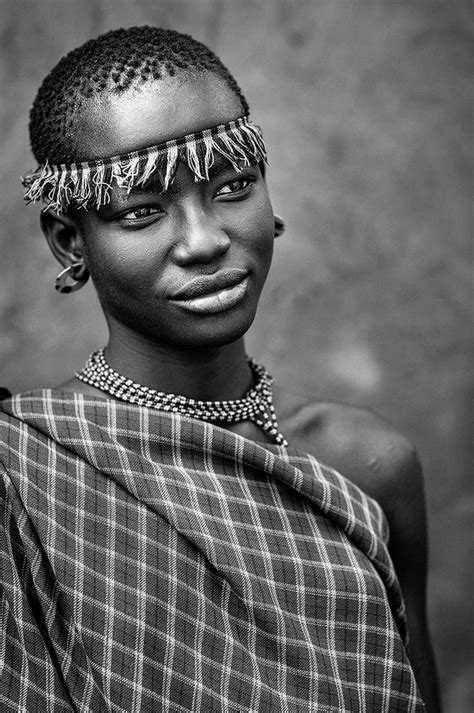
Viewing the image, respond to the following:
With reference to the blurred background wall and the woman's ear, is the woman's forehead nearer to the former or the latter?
the woman's ear

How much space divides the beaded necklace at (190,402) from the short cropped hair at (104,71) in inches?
19.3

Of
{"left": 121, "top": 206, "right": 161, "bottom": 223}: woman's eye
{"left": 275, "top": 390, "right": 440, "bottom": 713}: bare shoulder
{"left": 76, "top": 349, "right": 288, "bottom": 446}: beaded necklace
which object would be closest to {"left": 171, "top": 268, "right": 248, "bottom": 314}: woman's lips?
{"left": 121, "top": 206, "right": 161, "bottom": 223}: woman's eye

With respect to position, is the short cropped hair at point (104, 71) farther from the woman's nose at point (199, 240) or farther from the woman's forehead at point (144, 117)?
the woman's nose at point (199, 240)

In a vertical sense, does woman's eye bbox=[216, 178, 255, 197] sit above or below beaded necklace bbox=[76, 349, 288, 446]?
above

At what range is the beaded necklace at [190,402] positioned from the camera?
2.19 m

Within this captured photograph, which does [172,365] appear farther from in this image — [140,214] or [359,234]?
[359,234]

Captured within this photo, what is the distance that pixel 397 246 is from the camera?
336 cm

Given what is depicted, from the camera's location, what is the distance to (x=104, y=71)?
202cm

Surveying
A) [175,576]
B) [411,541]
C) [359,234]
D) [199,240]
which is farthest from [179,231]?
[359,234]

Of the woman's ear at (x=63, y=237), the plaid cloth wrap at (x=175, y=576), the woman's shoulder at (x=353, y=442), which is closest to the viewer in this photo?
the plaid cloth wrap at (x=175, y=576)

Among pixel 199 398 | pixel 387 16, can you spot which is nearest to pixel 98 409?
pixel 199 398

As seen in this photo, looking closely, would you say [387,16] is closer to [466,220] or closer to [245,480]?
[466,220]

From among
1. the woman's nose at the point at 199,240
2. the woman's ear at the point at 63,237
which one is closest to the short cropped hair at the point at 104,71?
the woman's ear at the point at 63,237

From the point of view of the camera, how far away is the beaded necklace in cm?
219
